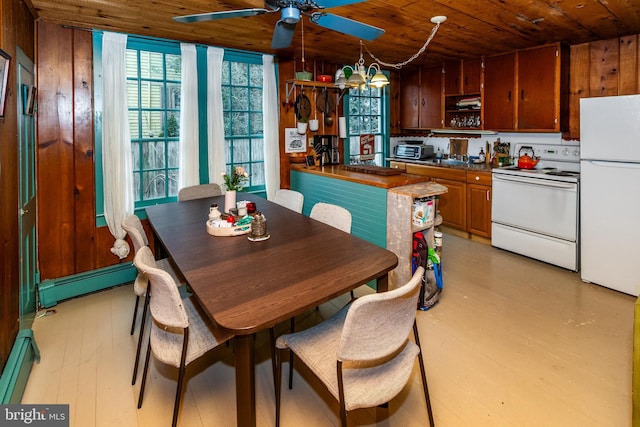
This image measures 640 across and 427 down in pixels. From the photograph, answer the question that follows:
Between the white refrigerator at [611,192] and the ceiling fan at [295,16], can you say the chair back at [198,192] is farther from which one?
the white refrigerator at [611,192]

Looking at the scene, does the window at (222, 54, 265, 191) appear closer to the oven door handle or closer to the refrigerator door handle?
the oven door handle

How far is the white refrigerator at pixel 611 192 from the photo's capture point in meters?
2.99

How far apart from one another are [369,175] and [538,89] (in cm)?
230

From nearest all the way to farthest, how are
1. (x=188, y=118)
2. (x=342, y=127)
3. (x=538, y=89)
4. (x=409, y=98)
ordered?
1. (x=188, y=118)
2. (x=538, y=89)
3. (x=342, y=127)
4. (x=409, y=98)

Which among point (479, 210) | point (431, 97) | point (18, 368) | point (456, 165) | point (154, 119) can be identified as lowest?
point (18, 368)

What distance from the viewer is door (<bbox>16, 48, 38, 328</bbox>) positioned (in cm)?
237

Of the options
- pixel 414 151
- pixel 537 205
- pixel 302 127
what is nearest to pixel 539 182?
pixel 537 205

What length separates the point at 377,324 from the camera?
4.45ft

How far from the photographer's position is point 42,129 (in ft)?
9.89

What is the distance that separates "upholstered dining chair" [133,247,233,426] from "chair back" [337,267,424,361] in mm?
498

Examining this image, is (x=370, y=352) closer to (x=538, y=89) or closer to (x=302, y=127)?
(x=302, y=127)

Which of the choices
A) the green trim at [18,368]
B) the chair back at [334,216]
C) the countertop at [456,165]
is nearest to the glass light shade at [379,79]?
the chair back at [334,216]

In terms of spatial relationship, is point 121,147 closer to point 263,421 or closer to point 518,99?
point 263,421

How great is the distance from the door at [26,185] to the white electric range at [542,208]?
4.42 metres
